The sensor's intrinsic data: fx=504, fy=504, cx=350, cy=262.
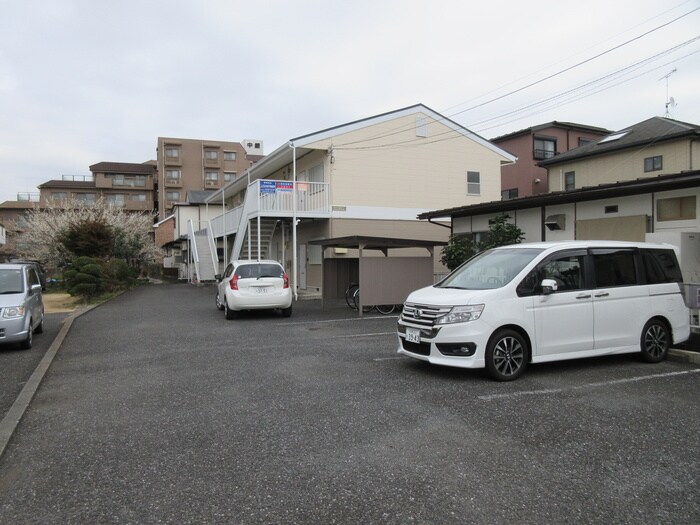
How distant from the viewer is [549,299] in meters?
6.28

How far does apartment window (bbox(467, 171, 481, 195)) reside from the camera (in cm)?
2145

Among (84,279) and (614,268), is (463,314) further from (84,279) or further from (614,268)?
(84,279)

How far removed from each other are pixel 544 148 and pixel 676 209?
69.0ft

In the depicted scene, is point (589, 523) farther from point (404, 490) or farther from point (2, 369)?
point (2, 369)

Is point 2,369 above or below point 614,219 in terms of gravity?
below

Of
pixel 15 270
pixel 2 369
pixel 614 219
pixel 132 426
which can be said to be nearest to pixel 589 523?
pixel 132 426

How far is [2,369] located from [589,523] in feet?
25.3

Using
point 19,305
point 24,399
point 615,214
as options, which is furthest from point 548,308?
point 19,305

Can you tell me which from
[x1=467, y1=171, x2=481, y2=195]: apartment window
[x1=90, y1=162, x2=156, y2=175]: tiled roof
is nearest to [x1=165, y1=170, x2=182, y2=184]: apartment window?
[x1=90, y1=162, x2=156, y2=175]: tiled roof

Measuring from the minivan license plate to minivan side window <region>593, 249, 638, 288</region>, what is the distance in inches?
97.8

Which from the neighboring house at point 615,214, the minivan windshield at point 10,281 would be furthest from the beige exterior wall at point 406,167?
the minivan windshield at point 10,281

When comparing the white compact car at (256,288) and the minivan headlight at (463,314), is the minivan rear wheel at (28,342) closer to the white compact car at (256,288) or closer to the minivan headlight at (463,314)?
the white compact car at (256,288)

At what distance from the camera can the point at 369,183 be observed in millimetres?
19641

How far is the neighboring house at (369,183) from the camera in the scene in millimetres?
18859
